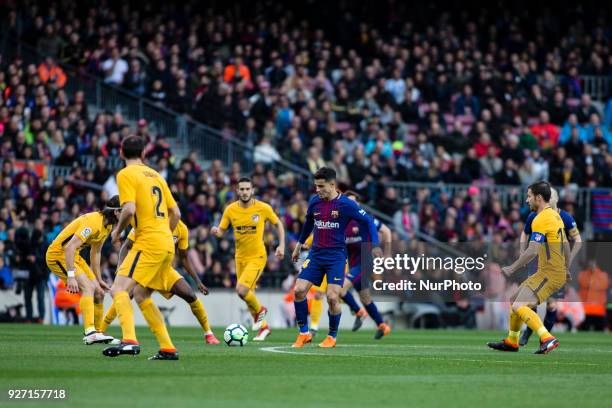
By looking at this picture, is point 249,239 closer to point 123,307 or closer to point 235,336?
point 235,336

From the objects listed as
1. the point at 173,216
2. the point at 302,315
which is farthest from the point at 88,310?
the point at 173,216

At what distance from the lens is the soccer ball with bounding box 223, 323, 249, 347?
17.2 m

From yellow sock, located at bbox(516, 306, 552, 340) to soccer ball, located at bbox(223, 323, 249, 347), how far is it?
12.3 ft

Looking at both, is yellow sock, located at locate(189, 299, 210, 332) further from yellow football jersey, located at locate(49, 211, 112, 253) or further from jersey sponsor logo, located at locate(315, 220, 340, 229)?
jersey sponsor logo, located at locate(315, 220, 340, 229)

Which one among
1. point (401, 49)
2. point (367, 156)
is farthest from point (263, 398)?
point (401, 49)

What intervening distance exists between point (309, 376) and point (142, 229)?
234 centimetres

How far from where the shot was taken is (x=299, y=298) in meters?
17.2

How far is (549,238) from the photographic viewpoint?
1639 cm

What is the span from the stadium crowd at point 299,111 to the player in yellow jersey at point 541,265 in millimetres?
12073

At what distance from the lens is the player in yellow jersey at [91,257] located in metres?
16.6

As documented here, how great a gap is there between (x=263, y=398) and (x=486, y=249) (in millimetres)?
20023

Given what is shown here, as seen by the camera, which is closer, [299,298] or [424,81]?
[299,298]

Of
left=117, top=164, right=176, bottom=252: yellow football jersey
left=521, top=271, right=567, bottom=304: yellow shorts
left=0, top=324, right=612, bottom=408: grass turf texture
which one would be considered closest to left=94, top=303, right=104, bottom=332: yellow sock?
left=0, top=324, right=612, bottom=408: grass turf texture

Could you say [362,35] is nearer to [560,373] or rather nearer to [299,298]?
[299,298]
